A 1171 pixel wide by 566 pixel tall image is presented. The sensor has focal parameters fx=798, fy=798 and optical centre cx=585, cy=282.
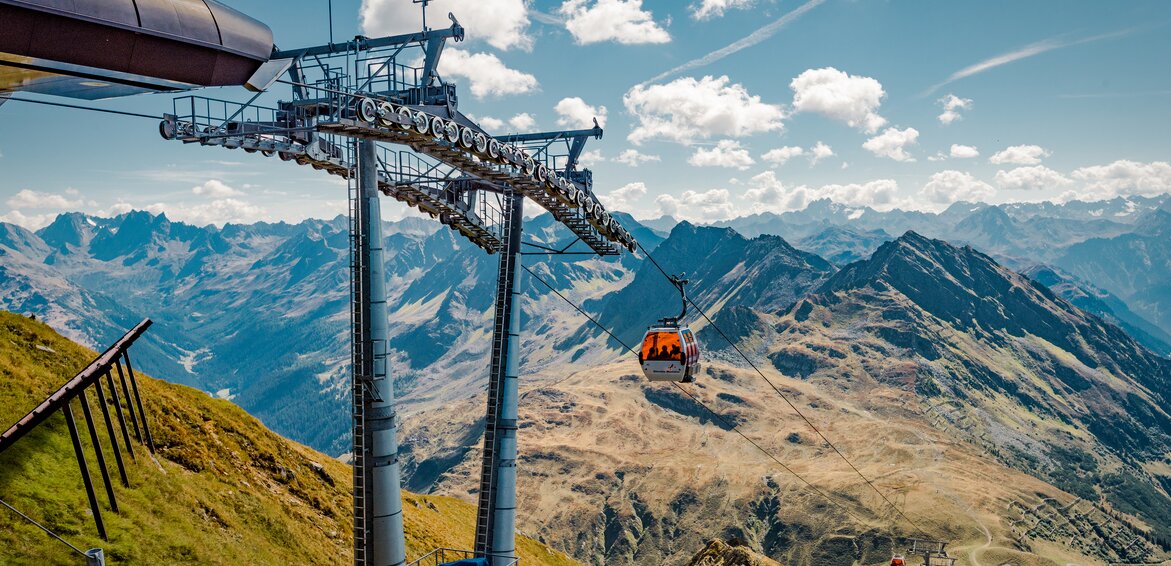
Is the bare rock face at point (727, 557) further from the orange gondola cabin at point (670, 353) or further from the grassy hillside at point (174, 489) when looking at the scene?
the grassy hillside at point (174, 489)

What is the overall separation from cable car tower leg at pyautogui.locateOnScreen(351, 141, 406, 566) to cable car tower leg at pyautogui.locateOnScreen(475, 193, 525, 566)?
8.43m

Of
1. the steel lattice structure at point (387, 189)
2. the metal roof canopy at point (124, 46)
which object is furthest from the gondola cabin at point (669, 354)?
the metal roof canopy at point (124, 46)

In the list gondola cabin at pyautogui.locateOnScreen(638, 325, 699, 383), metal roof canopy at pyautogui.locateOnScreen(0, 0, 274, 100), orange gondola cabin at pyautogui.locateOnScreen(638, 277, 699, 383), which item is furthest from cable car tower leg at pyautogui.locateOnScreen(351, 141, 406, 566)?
→ gondola cabin at pyautogui.locateOnScreen(638, 325, 699, 383)

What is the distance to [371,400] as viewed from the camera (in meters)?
24.2

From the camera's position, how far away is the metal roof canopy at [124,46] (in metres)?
9.54

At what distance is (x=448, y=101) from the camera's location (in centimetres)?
2838

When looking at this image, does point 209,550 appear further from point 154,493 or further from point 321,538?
point 321,538

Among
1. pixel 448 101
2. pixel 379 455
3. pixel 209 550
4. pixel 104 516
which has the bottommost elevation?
pixel 209 550

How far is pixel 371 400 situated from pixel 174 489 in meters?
19.0

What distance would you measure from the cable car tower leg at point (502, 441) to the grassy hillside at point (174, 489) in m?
11.6

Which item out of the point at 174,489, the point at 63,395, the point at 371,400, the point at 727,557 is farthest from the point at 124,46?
the point at 727,557

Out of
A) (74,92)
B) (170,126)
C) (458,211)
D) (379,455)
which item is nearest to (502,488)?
(379,455)

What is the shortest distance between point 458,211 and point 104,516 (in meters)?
18.6

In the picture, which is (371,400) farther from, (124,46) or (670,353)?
(670,353)
